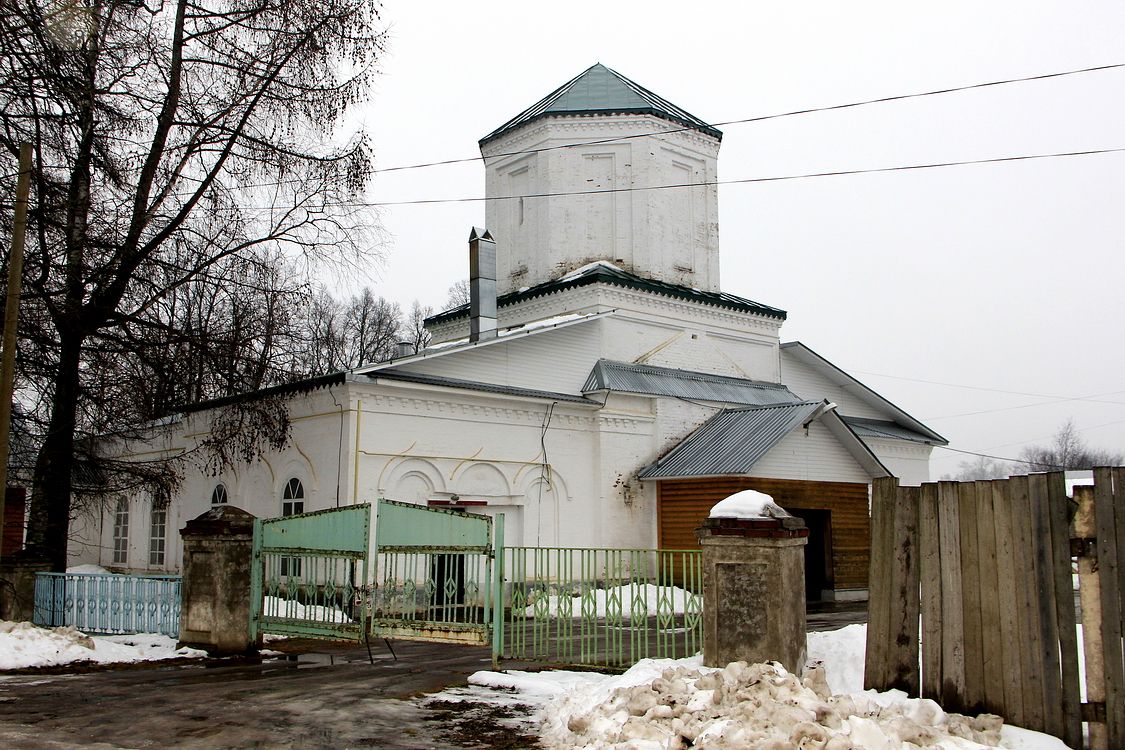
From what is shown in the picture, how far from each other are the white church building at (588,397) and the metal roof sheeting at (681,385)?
7cm

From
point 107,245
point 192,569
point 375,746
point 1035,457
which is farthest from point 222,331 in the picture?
point 1035,457

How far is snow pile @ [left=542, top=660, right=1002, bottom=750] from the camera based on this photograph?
5.94 m

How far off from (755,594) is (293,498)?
1238 centimetres

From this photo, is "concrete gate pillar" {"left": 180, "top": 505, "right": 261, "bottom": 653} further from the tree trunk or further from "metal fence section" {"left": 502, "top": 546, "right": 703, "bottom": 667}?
the tree trunk

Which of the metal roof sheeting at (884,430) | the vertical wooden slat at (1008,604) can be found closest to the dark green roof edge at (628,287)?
the metal roof sheeting at (884,430)

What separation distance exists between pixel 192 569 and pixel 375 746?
5.82 m

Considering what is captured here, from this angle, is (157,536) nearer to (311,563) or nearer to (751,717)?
(311,563)

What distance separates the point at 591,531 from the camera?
2088 centimetres

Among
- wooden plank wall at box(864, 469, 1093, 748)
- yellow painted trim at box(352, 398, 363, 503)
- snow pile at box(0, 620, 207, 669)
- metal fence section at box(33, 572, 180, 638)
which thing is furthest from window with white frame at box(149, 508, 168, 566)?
wooden plank wall at box(864, 469, 1093, 748)

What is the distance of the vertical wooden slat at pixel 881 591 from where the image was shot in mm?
7492

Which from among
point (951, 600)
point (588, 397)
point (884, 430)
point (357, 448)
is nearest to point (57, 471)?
point (357, 448)

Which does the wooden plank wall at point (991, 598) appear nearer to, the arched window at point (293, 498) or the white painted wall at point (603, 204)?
the arched window at point (293, 498)

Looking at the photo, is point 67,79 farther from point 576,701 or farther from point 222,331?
point 576,701

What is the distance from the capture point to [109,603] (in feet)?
42.0
